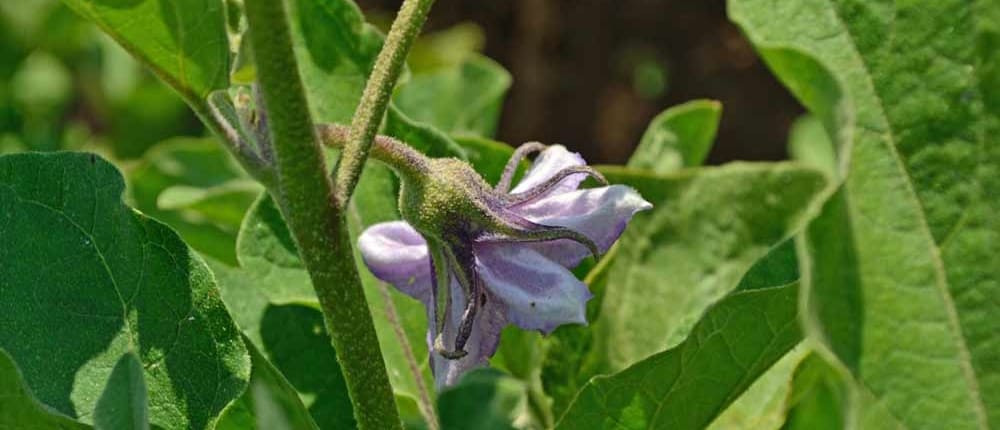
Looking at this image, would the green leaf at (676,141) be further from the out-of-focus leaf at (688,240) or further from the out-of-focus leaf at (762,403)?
the out-of-focus leaf at (762,403)

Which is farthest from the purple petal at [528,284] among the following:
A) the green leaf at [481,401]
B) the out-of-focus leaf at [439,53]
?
the out-of-focus leaf at [439,53]

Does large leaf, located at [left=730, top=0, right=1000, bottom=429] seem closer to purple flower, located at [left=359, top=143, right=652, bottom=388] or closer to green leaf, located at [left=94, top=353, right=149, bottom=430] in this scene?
purple flower, located at [left=359, top=143, right=652, bottom=388]

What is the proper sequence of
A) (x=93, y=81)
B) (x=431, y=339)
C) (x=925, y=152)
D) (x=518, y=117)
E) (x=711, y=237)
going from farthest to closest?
1. (x=518, y=117)
2. (x=93, y=81)
3. (x=711, y=237)
4. (x=431, y=339)
5. (x=925, y=152)

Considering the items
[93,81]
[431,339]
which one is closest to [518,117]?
[93,81]

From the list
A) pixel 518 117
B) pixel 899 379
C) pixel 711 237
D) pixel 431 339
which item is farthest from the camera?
pixel 518 117

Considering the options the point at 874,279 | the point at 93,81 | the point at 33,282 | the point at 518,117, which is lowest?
the point at 518,117

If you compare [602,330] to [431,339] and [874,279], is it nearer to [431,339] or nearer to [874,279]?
[431,339]
